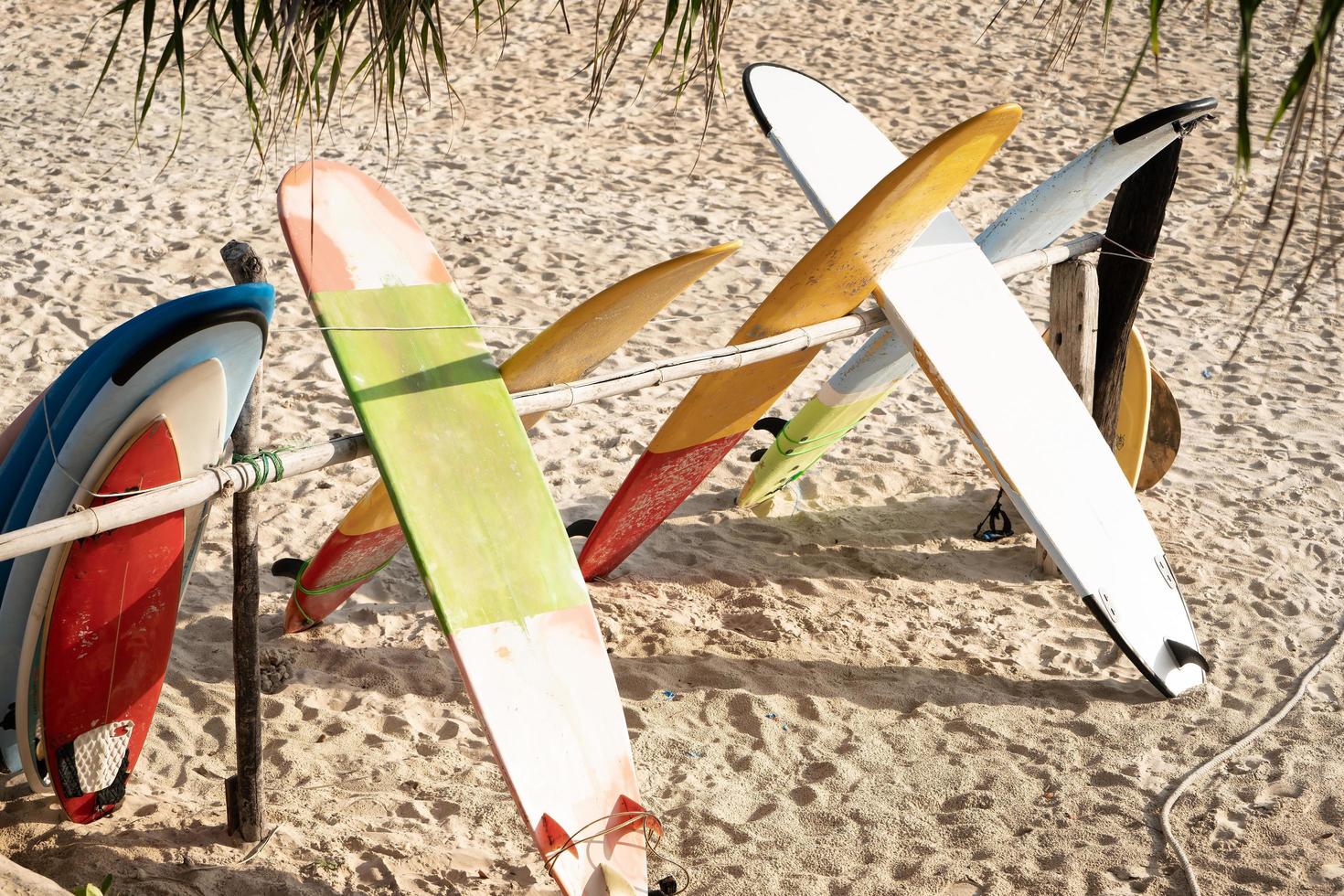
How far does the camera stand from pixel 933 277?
3.33 metres

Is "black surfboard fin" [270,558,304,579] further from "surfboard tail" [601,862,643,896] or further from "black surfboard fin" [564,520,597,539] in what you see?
"surfboard tail" [601,862,643,896]

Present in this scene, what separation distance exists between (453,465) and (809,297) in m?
1.08

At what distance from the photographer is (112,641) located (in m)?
2.46

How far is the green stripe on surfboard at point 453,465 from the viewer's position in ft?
7.88

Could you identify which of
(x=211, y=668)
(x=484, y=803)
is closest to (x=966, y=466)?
(x=484, y=803)

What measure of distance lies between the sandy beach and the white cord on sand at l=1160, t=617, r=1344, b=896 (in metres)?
0.03

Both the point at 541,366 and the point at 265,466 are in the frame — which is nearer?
the point at 265,466

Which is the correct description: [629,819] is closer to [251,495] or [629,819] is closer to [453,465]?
[453,465]

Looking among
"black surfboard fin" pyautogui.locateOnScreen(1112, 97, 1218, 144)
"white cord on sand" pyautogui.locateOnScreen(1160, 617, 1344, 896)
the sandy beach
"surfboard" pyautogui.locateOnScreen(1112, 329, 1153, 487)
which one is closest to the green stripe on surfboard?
A: the sandy beach

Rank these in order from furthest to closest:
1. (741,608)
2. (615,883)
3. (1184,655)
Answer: (741,608), (1184,655), (615,883)

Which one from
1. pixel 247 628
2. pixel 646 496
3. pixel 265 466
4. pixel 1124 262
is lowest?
pixel 646 496

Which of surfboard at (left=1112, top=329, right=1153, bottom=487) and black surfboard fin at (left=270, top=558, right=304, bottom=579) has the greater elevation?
black surfboard fin at (left=270, top=558, right=304, bottom=579)

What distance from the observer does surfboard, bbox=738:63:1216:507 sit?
3404mm

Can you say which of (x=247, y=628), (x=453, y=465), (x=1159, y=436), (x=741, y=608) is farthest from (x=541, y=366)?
(x=1159, y=436)
